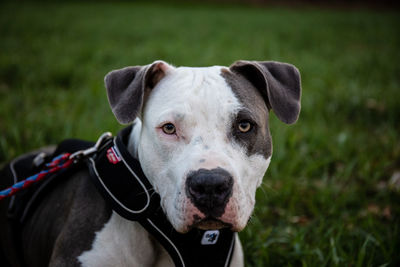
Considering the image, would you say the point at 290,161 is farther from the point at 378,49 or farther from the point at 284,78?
the point at 378,49

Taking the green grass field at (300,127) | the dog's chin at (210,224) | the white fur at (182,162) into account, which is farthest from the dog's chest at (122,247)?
the green grass field at (300,127)

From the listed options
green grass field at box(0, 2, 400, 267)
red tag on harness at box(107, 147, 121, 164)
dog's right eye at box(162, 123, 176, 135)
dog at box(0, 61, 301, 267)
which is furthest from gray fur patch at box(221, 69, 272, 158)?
green grass field at box(0, 2, 400, 267)

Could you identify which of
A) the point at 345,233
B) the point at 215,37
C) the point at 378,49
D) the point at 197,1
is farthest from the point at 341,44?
the point at 197,1

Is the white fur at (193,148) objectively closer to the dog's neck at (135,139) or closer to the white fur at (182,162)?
the white fur at (182,162)

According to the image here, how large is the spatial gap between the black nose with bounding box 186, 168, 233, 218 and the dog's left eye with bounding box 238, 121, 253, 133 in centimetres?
35

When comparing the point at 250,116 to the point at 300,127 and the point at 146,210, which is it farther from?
the point at 300,127

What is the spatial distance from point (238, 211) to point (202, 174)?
29cm

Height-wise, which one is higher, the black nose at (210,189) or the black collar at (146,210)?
the black nose at (210,189)

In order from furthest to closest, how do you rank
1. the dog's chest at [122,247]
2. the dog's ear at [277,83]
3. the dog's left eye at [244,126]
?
the dog's ear at [277,83] < the dog's left eye at [244,126] < the dog's chest at [122,247]

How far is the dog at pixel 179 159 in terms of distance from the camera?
167cm

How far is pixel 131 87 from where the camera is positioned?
2.05 metres

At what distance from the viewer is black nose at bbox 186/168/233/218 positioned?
62.7 inches

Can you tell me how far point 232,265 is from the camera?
2096 mm

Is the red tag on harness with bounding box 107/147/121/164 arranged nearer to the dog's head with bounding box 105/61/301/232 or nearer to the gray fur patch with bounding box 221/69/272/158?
the dog's head with bounding box 105/61/301/232
